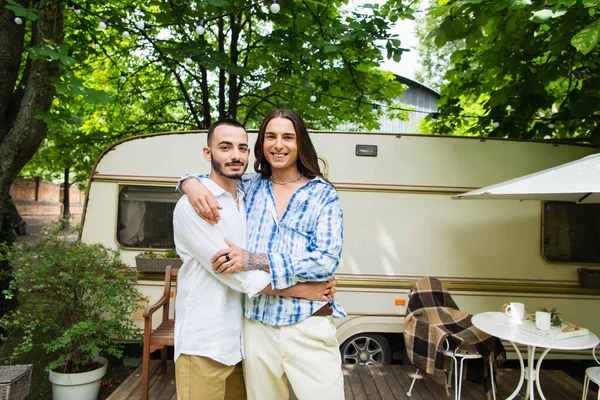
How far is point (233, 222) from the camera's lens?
1.99 m

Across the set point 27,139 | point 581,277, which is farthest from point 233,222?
point 581,277

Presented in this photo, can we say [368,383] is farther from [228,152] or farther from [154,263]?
[228,152]

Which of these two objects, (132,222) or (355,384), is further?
(132,222)

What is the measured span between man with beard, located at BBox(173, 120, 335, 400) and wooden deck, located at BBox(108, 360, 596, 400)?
100 inches

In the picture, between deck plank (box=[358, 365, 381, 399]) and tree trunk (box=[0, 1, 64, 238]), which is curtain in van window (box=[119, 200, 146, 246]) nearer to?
tree trunk (box=[0, 1, 64, 238])

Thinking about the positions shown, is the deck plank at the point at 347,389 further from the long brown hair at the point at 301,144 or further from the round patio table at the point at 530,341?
the long brown hair at the point at 301,144

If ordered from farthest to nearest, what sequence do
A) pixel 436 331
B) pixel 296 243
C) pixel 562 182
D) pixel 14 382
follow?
pixel 436 331, pixel 14 382, pixel 562 182, pixel 296 243

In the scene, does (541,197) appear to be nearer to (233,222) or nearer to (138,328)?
(233,222)

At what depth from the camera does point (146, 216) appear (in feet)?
15.7

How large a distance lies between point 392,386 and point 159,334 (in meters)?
2.43

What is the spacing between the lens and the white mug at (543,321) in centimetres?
366

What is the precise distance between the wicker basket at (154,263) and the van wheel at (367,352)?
2.20m

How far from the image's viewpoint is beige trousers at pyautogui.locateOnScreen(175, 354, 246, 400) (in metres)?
1.86

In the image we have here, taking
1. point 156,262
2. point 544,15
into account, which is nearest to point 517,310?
point 544,15
